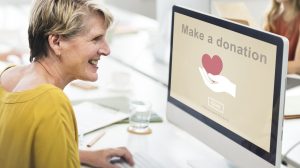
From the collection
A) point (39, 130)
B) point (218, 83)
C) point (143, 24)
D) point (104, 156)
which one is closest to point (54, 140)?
point (39, 130)

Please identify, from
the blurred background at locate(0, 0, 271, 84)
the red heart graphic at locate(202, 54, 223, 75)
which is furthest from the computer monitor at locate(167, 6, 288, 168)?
the blurred background at locate(0, 0, 271, 84)

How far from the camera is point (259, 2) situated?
10.1 ft

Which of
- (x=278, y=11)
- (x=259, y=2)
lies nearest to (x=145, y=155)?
(x=259, y=2)

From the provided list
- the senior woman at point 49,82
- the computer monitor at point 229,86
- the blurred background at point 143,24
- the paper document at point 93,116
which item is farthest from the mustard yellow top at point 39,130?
the blurred background at point 143,24

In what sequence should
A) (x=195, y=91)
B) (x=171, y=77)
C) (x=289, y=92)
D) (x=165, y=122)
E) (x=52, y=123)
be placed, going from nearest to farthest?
(x=52, y=123) → (x=195, y=91) → (x=171, y=77) → (x=165, y=122) → (x=289, y=92)

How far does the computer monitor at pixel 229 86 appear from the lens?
1.40 meters

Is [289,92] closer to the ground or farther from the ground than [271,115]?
closer to the ground

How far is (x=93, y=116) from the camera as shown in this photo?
2.15 metres

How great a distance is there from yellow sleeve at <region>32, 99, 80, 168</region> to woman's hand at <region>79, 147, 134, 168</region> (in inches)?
14.0

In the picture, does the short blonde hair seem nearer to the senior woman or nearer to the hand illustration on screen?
the senior woman

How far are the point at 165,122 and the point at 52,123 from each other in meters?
0.89

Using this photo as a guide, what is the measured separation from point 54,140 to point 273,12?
87.9 inches

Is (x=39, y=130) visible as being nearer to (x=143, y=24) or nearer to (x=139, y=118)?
(x=139, y=118)

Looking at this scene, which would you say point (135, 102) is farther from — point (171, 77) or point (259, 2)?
point (259, 2)
